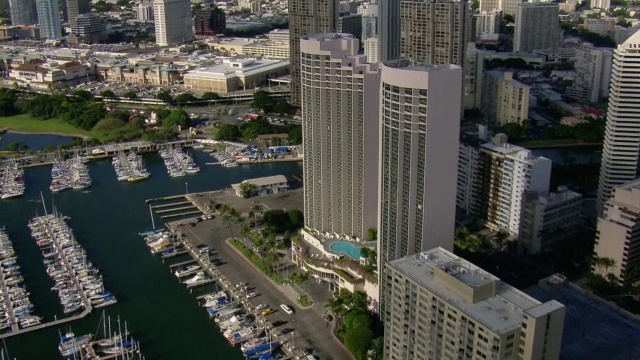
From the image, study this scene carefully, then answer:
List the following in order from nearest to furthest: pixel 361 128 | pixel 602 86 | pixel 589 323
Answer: pixel 589 323 < pixel 361 128 < pixel 602 86

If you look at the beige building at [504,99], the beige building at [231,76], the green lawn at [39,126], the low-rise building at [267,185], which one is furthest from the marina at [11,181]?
the beige building at [504,99]

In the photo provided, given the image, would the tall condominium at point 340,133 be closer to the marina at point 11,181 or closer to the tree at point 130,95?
the marina at point 11,181

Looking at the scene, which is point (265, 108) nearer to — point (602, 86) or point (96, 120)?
point (96, 120)

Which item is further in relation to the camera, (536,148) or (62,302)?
(536,148)

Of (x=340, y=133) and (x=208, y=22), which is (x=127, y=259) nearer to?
(x=340, y=133)

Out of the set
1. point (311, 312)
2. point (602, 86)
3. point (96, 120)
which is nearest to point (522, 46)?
point (602, 86)

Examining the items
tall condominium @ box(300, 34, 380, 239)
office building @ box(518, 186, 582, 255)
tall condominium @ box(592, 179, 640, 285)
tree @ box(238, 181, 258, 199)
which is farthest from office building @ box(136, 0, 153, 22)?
tall condominium @ box(592, 179, 640, 285)
